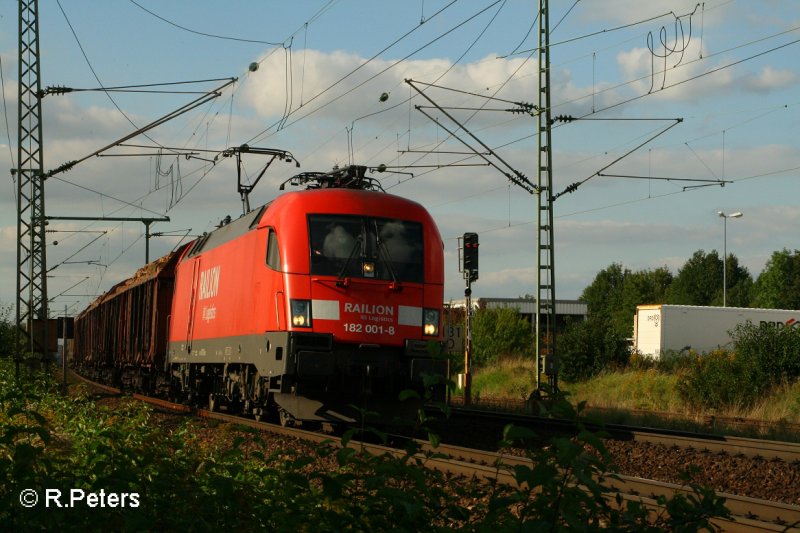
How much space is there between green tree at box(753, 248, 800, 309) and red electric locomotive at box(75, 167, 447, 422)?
95.9 metres

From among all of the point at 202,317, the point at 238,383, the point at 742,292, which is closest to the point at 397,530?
the point at 238,383

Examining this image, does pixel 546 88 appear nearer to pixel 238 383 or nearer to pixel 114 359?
pixel 238 383

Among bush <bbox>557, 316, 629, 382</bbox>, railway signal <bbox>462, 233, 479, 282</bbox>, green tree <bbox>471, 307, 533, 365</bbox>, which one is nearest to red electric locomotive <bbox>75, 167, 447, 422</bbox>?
railway signal <bbox>462, 233, 479, 282</bbox>

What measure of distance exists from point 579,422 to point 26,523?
2.87 meters

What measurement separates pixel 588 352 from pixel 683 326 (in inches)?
521

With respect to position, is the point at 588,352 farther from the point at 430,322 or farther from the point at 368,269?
the point at 368,269

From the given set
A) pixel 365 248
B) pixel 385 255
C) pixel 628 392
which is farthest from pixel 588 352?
pixel 365 248

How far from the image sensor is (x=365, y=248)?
15.0 meters

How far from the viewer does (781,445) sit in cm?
1395

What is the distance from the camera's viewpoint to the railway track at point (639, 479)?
24.6 ft

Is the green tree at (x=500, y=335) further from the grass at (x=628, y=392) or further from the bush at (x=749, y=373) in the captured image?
the bush at (x=749, y=373)

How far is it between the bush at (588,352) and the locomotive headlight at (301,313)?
26609 millimetres

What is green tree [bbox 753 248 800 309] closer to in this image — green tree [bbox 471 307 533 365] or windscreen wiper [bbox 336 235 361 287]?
green tree [bbox 471 307 533 365]

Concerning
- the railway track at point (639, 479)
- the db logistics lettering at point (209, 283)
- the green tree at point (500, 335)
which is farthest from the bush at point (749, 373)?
the green tree at point (500, 335)
